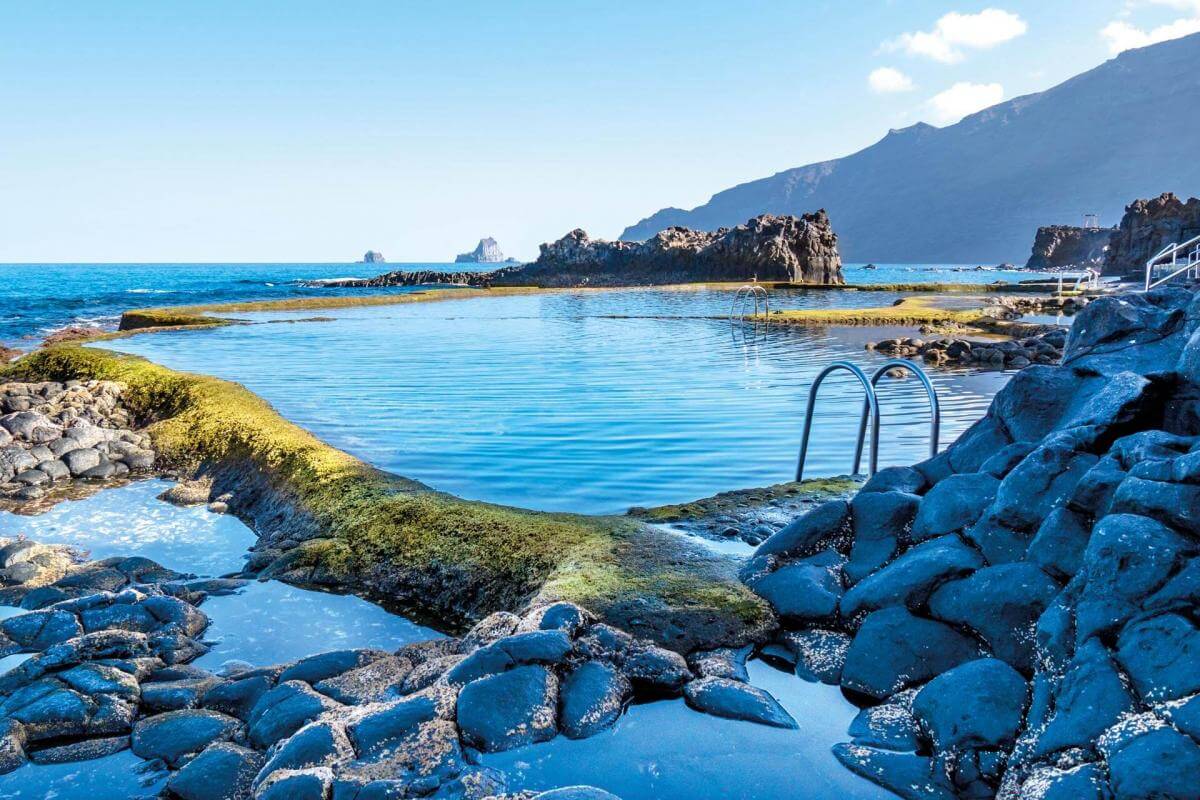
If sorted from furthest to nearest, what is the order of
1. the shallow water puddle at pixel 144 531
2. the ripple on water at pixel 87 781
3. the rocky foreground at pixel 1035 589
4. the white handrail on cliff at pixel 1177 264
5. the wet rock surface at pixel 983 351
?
the wet rock surface at pixel 983 351, the white handrail on cliff at pixel 1177 264, the shallow water puddle at pixel 144 531, the ripple on water at pixel 87 781, the rocky foreground at pixel 1035 589

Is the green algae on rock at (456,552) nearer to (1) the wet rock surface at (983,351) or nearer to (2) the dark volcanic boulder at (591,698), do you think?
(2) the dark volcanic boulder at (591,698)

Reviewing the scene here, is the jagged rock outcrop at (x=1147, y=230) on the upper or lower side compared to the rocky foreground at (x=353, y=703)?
upper

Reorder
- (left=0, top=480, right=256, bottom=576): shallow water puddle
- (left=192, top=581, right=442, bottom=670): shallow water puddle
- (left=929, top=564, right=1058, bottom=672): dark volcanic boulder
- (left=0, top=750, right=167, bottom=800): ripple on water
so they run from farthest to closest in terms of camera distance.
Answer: (left=0, top=480, right=256, bottom=576): shallow water puddle < (left=192, top=581, right=442, bottom=670): shallow water puddle < (left=929, top=564, right=1058, bottom=672): dark volcanic boulder < (left=0, top=750, right=167, bottom=800): ripple on water

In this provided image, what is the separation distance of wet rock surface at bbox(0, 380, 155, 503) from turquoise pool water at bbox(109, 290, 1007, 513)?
2655mm

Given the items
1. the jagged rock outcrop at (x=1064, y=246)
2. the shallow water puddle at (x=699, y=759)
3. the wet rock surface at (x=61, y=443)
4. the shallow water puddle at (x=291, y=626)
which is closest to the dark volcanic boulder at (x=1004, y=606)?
the shallow water puddle at (x=699, y=759)

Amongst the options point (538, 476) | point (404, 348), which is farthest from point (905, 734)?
point (404, 348)

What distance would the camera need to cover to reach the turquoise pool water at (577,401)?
9984 millimetres

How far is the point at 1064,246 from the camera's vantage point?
15788 cm

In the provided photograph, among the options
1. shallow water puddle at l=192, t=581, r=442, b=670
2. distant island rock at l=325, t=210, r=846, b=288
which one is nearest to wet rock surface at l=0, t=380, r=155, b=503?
shallow water puddle at l=192, t=581, r=442, b=670

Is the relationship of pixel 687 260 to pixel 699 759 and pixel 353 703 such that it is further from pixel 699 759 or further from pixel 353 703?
pixel 699 759

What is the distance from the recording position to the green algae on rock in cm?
533

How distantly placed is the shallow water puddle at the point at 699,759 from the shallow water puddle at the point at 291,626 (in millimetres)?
2314

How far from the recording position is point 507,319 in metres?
37.5

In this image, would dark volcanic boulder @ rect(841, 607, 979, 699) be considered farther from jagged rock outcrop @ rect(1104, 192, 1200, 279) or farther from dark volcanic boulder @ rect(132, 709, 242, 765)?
jagged rock outcrop @ rect(1104, 192, 1200, 279)
